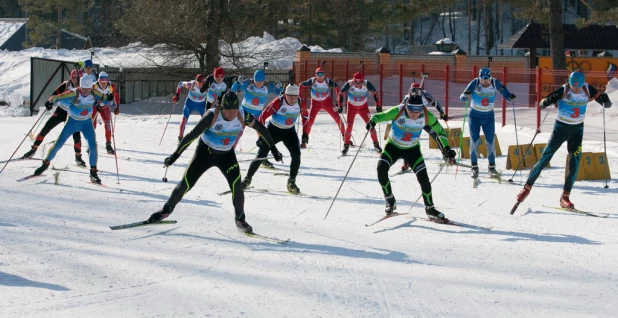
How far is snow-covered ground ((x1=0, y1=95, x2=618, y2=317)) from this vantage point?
21.9ft

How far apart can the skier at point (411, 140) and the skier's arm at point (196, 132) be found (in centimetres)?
213

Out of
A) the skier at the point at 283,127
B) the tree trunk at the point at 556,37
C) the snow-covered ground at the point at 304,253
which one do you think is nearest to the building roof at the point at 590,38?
the tree trunk at the point at 556,37

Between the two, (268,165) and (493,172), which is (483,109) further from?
(268,165)

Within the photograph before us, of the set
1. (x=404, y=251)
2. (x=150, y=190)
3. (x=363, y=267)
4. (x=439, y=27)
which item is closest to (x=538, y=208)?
(x=404, y=251)

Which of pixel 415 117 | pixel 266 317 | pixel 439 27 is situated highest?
pixel 439 27

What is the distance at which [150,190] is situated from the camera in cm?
1271

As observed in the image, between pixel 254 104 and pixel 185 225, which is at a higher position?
pixel 254 104

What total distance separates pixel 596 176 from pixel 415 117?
216 inches

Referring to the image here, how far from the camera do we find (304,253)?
8.49m

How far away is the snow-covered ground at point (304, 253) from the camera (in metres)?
6.67

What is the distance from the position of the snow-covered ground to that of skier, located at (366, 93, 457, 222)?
1.56ft

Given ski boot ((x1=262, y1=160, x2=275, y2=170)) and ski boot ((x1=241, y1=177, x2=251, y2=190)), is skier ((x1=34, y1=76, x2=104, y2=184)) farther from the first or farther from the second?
ski boot ((x1=262, y1=160, x2=275, y2=170))

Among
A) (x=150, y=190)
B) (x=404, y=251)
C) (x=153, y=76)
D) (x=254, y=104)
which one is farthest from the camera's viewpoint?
(x=153, y=76)

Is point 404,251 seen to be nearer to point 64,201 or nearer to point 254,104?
point 64,201
